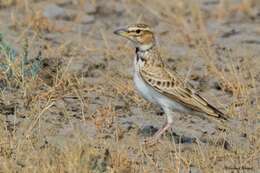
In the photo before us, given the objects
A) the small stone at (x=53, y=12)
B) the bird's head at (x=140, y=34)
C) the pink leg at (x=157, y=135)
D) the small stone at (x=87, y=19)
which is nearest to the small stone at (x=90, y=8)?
the small stone at (x=87, y=19)

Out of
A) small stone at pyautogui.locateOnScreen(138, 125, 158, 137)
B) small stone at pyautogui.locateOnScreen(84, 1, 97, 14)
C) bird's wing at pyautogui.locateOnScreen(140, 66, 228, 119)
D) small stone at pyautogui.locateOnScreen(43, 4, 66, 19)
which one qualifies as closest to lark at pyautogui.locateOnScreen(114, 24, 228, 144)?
bird's wing at pyautogui.locateOnScreen(140, 66, 228, 119)

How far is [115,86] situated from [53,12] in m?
2.81

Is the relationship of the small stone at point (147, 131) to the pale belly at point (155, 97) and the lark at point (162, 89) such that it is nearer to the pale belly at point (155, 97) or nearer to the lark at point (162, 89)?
the lark at point (162, 89)

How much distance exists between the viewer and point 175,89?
8297 mm

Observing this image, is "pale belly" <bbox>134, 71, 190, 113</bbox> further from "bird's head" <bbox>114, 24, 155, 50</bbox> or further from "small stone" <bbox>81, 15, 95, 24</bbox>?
"small stone" <bbox>81, 15, 95, 24</bbox>

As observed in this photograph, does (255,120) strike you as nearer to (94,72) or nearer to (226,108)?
(226,108)

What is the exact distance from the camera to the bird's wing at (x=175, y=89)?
8148 mm

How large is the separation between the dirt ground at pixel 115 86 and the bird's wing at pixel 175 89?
27 centimetres

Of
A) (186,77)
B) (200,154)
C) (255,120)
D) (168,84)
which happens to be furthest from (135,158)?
(186,77)

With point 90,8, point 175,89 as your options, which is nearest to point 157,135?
point 175,89

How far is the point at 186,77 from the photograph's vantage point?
977 cm

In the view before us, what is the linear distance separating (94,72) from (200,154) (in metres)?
2.76

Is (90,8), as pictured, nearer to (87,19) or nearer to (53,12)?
(87,19)

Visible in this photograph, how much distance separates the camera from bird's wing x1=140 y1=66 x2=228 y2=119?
815cm
